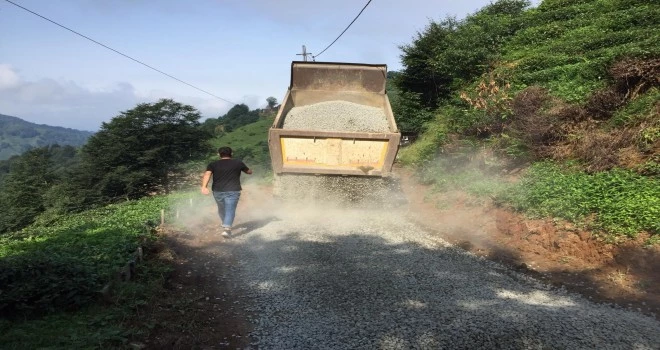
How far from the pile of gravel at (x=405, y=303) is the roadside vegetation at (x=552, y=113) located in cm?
208

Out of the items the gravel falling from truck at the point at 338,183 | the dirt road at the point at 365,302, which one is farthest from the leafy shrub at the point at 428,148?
the dirt road at the point at 365,302

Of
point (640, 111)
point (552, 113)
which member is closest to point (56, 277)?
point (552, 113)

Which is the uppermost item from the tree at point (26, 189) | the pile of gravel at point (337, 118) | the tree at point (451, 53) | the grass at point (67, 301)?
the tree at point (451, 53)

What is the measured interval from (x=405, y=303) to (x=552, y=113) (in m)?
7.24

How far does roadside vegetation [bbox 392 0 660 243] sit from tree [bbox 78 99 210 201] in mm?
22077

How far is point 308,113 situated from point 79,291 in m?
6.66

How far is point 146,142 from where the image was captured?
33.7 meters

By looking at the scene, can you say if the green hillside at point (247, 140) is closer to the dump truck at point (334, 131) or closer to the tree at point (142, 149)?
the tree at point (142, 149)

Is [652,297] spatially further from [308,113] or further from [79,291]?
[308,113]

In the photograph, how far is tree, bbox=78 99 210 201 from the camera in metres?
31.3

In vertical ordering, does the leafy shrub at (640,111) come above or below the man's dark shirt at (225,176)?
above

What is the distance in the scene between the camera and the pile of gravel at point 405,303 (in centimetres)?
392

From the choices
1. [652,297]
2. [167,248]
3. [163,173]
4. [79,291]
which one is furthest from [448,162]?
[163,173]

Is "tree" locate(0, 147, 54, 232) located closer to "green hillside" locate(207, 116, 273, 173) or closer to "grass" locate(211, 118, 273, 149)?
"green hillside" locate(207, 116, 273, 173)
